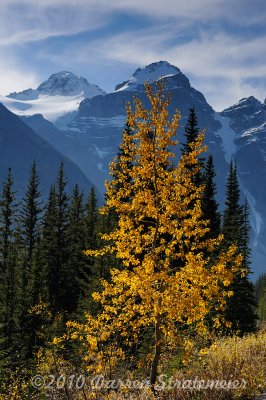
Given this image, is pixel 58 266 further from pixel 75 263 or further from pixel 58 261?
pixel 75 263

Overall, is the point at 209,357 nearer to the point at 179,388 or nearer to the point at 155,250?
the point at 179,388

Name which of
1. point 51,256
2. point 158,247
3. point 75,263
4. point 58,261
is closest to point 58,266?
point 58,261

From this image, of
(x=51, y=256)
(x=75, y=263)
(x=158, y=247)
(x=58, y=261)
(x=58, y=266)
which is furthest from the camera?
(x=75, y=263)

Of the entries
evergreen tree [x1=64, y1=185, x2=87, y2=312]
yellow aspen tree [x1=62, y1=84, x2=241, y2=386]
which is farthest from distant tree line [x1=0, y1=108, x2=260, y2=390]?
yellow aspen tree [x1=62, y1=84, x2=241, y2=386]

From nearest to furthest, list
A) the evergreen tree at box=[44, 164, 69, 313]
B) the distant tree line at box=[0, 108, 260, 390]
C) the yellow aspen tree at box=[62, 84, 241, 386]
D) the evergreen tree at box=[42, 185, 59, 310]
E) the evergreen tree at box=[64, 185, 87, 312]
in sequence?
the yellow aspen tree at box=[62, 84, 241, 386] → the distant tree line at box=[0, 108, 260, 390] → the evergreen tree at box=[42, 185, 59, 310] → the evergreen tree at box=[44, 164, 69, 313] → the evergreen tree at box=[64, 185, 87, 312]

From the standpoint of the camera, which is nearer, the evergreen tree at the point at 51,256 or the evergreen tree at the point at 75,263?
the evergreen tree at the point at 51,256

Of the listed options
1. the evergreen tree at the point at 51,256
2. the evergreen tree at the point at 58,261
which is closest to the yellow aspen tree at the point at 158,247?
the evergreen tree at the point at 51,256

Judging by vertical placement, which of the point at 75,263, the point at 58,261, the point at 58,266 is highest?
the point at 58,261

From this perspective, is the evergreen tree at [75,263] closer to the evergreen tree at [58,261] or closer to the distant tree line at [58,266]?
the distant tree line at [58,266]

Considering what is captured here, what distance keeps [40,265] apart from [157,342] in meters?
19.1

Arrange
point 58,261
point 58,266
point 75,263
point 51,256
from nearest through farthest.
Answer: point 58,266 → point 58,261 → point 51,256 → point 75,263

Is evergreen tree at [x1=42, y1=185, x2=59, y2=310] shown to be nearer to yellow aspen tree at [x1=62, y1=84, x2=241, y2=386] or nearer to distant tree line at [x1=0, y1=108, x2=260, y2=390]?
distant tree line at [x1=0, y1=108, x2=260, y2=390]

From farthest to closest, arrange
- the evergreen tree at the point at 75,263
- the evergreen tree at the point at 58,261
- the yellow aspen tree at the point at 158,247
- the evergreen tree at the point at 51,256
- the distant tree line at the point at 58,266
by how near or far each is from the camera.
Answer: the evergreen tree at the point at 75,263 < the evergreen tree at the point at 58,261 < the evergreen tree at the point at 51,256 < the distant tree line at the point at 58,266 < the yellow aspen tree at the point at 158,247

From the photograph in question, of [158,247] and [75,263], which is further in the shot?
[75,263]
